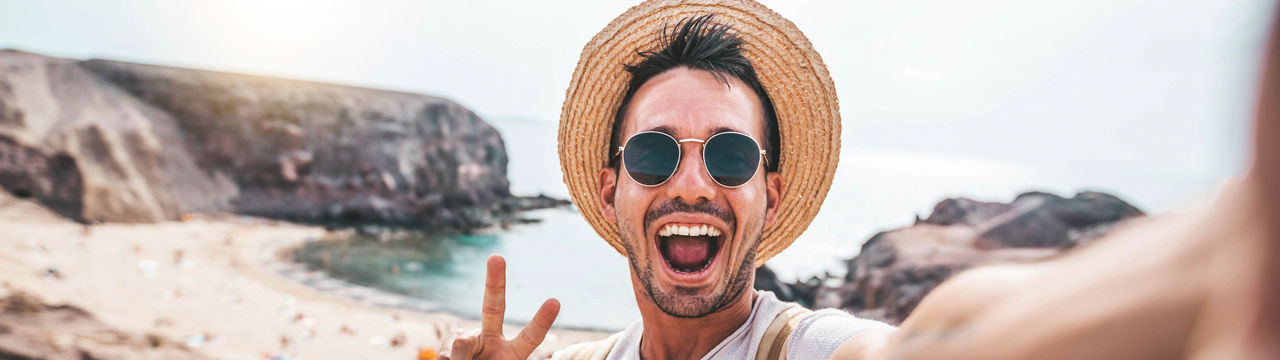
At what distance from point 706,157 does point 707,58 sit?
1.43 feet

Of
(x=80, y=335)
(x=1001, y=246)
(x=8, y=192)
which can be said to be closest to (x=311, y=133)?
(x=8, y=192)

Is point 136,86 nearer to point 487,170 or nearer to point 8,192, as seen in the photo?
point 8,192

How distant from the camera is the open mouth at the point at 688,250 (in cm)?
213

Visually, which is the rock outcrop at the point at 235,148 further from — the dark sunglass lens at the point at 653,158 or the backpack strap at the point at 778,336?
the backpack strap at the point at 778,336

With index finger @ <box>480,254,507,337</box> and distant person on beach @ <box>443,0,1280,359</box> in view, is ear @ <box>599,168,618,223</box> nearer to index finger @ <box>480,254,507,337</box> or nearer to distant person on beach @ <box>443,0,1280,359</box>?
distant person on beach @ <box>443,0,1280,359</box>

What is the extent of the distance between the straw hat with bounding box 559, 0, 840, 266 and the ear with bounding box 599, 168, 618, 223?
85mm

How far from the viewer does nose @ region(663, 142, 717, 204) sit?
2018 millimetres

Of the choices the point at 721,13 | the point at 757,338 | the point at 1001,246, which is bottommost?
the point at 1001,246

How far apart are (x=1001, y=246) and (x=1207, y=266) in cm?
1270

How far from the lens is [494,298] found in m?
2.08

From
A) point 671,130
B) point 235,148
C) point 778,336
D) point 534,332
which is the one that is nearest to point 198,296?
point 534,332

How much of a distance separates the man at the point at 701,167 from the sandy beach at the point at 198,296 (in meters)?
7.76

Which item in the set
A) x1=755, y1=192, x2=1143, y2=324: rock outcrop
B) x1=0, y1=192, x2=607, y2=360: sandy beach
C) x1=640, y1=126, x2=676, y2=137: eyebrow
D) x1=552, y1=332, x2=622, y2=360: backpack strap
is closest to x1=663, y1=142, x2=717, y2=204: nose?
x1=640, y1=126, x2=676, y2=137: eyebrow

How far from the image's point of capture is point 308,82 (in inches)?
1818
